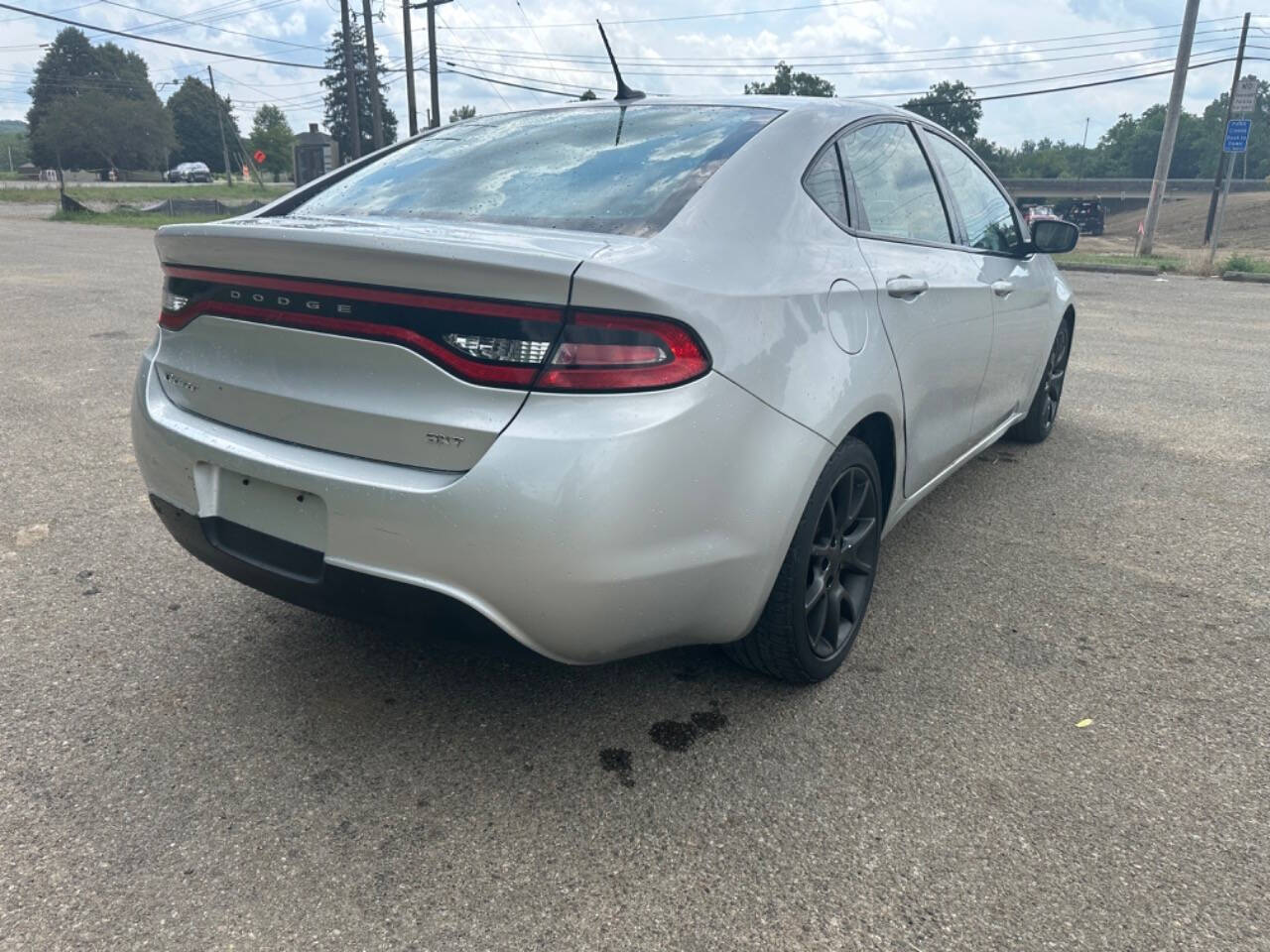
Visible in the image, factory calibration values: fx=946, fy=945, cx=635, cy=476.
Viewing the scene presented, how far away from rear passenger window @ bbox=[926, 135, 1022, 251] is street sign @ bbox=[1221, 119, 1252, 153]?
1589cm

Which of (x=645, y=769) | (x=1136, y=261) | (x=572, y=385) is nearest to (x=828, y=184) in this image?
(x=572, y=385)

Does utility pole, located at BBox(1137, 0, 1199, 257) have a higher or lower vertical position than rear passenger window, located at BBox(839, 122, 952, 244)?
higher

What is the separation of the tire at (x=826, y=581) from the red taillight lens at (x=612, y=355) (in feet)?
2.05

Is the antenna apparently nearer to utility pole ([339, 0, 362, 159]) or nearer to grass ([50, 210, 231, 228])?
utility pole ([339, 0, 362, 159])

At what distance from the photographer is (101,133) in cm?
8162

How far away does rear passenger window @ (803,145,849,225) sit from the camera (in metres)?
2.53

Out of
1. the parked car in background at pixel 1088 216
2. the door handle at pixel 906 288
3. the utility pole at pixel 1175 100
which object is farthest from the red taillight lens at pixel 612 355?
the parked car in background at pixel 1088 216

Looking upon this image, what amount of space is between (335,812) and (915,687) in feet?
5.08

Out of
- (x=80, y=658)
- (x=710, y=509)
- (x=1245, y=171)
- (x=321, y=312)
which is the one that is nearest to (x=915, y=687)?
(x=710, y=509)

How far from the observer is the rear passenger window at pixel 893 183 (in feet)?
9.16

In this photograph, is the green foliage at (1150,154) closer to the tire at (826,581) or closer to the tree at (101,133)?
the tree at (101,133)

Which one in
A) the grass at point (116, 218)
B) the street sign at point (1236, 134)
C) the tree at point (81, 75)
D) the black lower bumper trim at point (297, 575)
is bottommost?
the grass at point (116, 218)

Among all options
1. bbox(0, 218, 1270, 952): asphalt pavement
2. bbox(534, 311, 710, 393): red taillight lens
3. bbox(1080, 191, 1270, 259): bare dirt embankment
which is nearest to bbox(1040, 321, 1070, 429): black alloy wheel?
bbox(0, 218, 1270, 952): asphalt pavement

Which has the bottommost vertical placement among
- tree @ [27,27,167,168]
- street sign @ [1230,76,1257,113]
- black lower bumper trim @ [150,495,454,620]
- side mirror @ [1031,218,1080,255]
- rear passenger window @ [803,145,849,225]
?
black lower bumper trim @ [150,495,454,620]
